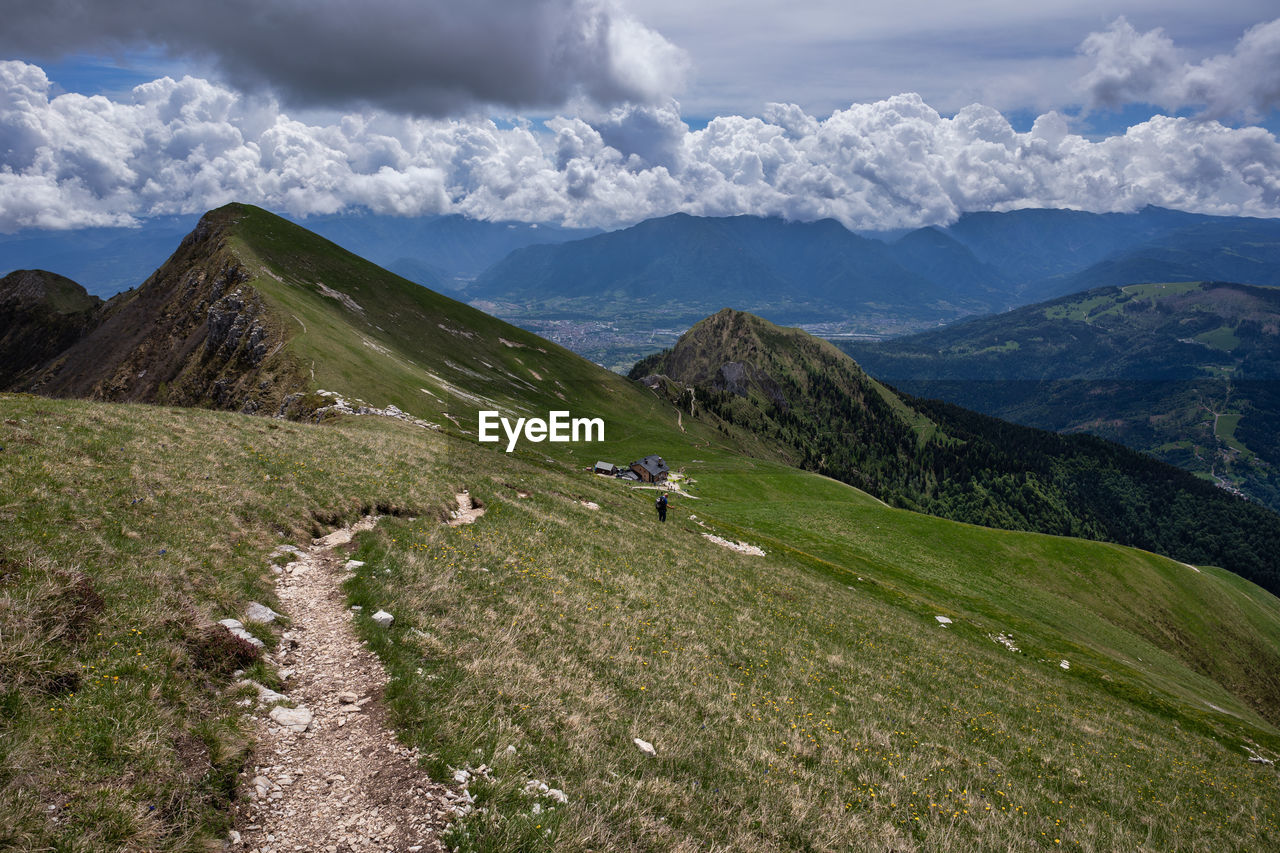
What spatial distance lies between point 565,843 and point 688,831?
2660mm

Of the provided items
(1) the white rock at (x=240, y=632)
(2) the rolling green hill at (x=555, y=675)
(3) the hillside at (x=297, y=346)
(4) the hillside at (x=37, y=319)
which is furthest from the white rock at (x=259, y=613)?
(4) the hillside at (x=37, y=319)

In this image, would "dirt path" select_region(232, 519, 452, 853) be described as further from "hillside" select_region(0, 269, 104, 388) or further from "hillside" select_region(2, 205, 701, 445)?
"hillside" select_region(0, 269, 104, 388)

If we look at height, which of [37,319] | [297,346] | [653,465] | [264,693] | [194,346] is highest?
[37,319]

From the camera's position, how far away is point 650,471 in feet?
293

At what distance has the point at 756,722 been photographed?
15414 millimetres

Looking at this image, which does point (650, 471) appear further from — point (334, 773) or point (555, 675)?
point (334, 773)

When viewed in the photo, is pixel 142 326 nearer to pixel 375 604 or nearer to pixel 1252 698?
pixel 375 604

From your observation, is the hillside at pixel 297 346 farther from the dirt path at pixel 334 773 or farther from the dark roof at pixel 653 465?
the dirt path at pixel 334 773

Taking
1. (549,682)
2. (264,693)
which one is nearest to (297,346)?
(264,693)

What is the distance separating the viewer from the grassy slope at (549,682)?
8.68m

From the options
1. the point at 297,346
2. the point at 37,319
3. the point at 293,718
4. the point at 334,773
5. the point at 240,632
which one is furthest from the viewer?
the point at 37,319

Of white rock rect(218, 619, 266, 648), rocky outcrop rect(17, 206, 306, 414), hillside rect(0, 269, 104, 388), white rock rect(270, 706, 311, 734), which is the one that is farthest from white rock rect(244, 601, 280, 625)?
hillside rect(0, 269, 104, 388)

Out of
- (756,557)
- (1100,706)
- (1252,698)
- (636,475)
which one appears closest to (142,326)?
(636,475)

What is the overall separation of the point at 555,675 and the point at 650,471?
7532cm
